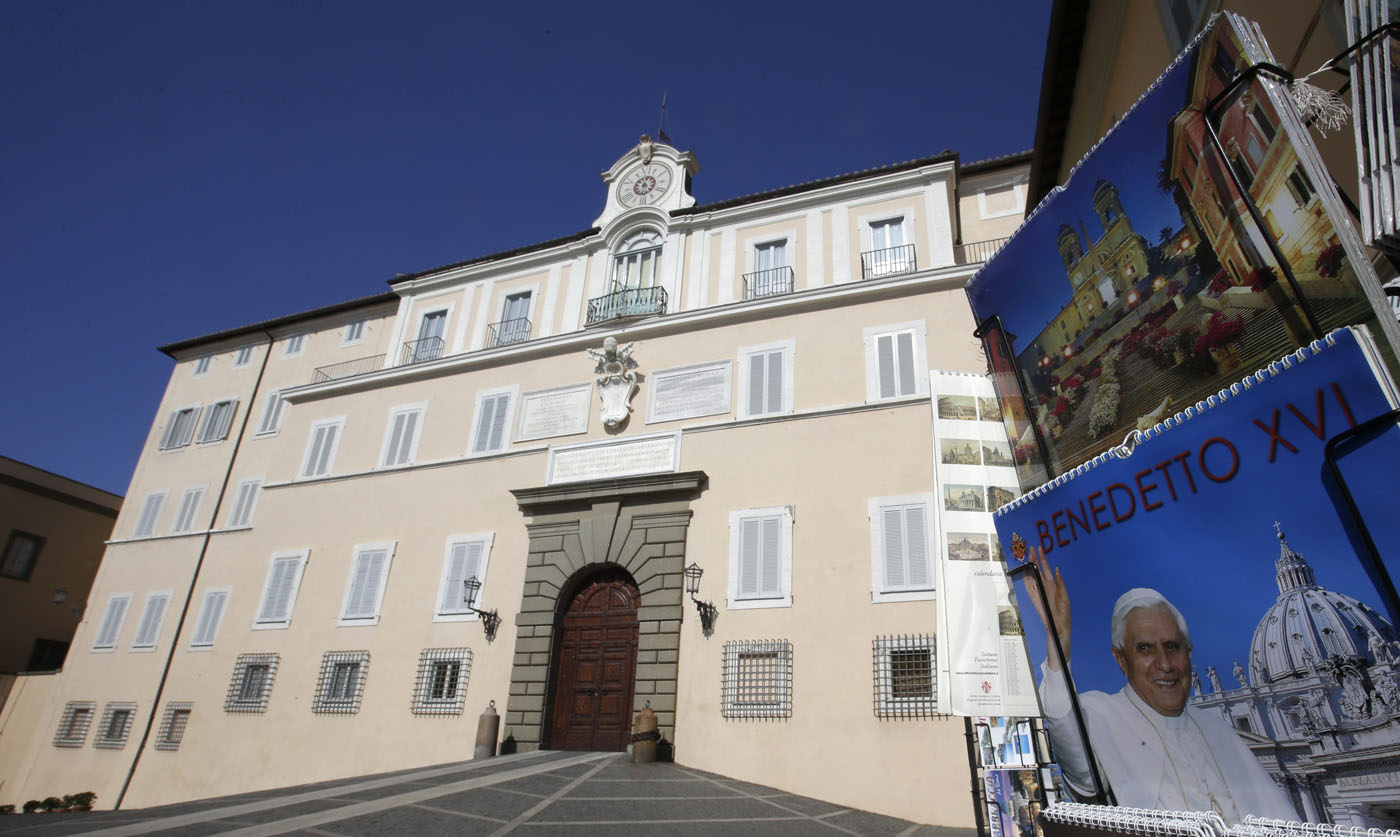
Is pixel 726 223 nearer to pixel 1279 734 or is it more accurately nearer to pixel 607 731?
pixel 607 731

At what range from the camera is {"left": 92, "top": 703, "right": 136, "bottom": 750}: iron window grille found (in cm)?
1836

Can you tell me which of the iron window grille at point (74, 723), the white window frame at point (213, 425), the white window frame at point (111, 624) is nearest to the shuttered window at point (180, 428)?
the white window frame at point (213, 425)

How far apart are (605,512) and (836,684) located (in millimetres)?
5652

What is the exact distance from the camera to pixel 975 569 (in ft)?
17.4

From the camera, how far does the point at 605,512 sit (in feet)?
49.6

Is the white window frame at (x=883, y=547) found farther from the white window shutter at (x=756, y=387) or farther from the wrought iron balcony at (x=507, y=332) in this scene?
the wrought iron balcony at (x=507, y=332)

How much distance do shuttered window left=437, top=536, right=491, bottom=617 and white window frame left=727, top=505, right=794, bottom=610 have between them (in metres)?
5.45

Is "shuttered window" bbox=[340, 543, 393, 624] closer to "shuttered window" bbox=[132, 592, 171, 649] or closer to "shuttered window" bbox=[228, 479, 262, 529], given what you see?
"shuttered window" bbox=[228, 479, 262, 529]

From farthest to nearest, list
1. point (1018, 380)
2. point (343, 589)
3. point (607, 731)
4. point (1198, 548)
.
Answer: point (343, 589) < point (607, 731) < point (1018, 380) < point (1198, 548)

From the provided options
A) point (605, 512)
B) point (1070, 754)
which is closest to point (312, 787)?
point (605, 512)

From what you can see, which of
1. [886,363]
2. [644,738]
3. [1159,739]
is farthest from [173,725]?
[1159,739]

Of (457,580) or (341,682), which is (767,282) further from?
(341,682)

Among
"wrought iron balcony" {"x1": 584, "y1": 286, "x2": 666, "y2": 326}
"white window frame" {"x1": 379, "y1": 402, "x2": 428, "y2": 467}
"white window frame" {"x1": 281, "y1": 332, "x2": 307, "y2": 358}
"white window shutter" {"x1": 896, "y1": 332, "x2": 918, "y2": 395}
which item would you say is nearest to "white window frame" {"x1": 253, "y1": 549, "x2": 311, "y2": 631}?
"white window frame" {"x1": 379, "y1": 402, "x2": 428, "y2": 467}

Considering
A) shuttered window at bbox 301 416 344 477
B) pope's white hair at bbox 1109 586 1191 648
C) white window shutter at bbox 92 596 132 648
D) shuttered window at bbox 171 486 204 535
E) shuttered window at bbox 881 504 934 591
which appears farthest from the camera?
shuttered window at bbox 171 486 204 535
